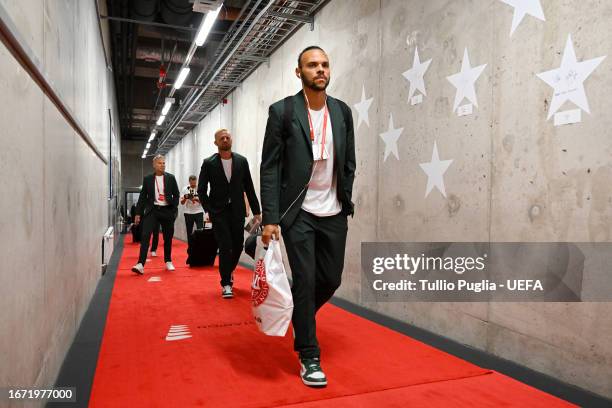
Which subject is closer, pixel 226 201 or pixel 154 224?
pixel 226 201

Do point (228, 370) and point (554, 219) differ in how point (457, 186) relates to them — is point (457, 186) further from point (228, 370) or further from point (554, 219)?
point (228, 370)

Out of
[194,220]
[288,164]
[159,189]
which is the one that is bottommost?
[194,220]

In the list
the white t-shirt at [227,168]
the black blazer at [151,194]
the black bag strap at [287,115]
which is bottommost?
the black blazer at [151,194]

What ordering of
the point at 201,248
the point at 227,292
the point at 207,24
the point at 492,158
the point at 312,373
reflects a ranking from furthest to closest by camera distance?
the point at 201,248 < the point at 207,24 < the point at 227,292 < the point at 492,158 < the point at 312,373

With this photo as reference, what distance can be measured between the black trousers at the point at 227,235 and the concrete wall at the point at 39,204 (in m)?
1.34

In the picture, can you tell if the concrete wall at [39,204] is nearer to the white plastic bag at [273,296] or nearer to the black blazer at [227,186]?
the white plastic bag at [273,296]

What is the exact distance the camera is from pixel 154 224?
6.13m

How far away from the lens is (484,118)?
279cm

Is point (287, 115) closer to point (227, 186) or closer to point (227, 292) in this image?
point (227, 186)

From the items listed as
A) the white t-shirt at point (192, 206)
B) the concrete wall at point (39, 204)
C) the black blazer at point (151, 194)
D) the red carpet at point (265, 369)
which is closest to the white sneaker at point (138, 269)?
the black blazer at point (151, 194)

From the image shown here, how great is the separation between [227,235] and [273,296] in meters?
2.24

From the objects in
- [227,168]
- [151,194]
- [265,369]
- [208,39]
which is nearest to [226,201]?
[227,168]

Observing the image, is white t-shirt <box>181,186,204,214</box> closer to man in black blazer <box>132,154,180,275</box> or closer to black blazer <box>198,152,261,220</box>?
man in black blazer <box>132,154,180,275</box>

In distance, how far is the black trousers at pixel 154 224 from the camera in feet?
19.3
